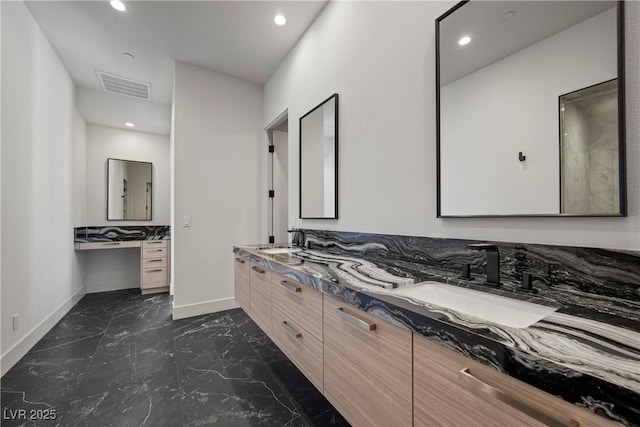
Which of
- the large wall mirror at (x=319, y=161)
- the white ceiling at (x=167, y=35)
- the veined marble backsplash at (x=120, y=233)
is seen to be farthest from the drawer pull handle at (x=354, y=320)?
the veined marble backsplash at (x=120, y=233)

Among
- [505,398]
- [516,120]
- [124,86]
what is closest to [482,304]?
[505,398]

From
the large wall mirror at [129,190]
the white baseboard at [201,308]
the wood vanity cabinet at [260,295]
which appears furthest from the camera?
the large wall mirror at [129,190]

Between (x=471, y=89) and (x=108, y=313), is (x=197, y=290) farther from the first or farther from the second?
(x=471, y=89)

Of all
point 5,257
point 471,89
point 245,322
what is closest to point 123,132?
point 5,257

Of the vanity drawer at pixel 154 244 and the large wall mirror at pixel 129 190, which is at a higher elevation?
the large wall mirror at pixel 129 190

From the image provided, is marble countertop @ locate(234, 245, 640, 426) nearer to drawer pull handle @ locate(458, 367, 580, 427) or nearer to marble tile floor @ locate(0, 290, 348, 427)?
drawer pull handle @ locate(458, 367, 580, 427)

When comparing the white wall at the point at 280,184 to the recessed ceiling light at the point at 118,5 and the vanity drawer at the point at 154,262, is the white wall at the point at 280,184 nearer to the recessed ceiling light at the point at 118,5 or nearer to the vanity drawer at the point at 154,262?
the recessed ceiling light at the point at 118,5

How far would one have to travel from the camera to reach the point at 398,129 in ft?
5.07

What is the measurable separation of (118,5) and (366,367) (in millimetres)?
3232

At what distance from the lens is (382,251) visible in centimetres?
163

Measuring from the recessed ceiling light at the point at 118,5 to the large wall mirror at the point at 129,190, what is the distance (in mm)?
2944

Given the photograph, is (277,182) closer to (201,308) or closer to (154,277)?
(201,308)

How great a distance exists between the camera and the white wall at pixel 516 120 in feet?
2.98

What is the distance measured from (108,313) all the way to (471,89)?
430cm
